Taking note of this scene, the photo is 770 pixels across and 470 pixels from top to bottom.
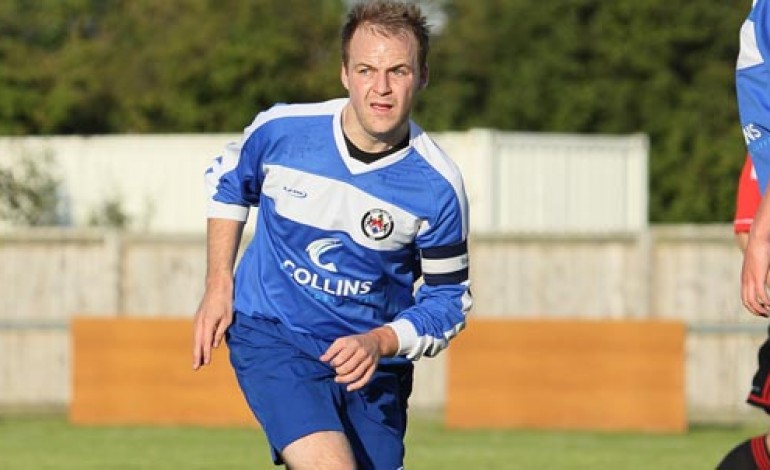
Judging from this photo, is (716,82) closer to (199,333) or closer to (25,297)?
(25,297)

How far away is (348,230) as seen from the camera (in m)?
6.82

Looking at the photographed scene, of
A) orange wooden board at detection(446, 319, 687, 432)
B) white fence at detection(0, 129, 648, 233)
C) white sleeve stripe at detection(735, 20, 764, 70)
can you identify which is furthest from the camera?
white fence at detection(0, 129, 648, 233)

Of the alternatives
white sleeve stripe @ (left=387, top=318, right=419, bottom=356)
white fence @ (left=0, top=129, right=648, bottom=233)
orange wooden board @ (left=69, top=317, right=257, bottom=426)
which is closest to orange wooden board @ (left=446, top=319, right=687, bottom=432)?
orange wooden board @ (left=69, top=317, right=257, bottom=426)

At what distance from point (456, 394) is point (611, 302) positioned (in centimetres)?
393

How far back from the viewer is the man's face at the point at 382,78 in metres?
6.62

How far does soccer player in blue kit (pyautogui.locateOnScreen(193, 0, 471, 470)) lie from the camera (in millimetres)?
6703

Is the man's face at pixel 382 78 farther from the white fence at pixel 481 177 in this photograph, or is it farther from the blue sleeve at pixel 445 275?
the white fence at pixel 481 177

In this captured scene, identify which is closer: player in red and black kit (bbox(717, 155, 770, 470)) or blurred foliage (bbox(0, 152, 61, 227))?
player in red and black kit (bbox(717, 155, 770, 470))

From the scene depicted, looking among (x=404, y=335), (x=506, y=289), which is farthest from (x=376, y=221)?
(x=506, y=289)

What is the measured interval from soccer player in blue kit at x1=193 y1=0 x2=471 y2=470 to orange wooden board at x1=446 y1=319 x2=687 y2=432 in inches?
422

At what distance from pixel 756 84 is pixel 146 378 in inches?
499

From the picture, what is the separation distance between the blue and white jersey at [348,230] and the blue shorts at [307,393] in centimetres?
7

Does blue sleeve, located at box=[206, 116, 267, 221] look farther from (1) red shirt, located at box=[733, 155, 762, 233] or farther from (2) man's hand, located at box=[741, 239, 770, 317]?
(1) red shirt, located at box=[733, 155, 762, 233]

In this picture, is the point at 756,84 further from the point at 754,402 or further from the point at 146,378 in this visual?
the point at 146,378
